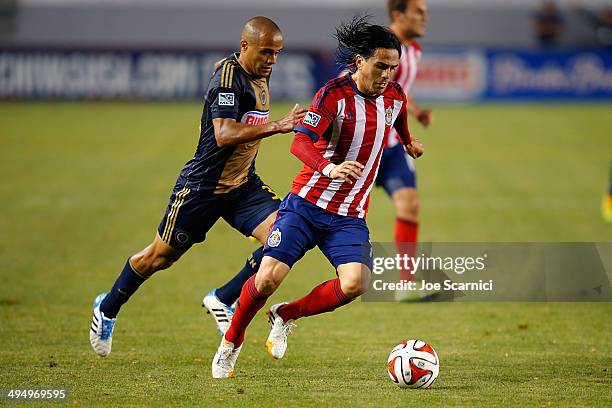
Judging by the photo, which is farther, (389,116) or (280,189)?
(280,189)

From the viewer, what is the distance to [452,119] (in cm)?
2853

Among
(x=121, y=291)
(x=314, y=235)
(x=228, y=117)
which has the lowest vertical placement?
(x=121, y=291)

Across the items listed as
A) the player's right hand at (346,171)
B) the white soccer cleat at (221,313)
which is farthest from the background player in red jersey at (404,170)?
the player's right hand at (346,171)

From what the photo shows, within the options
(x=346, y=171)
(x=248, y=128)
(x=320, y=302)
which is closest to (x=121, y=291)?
(x=320, y=302)

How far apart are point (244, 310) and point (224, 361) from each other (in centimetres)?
34

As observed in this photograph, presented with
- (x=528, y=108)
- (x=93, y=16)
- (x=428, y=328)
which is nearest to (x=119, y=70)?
(x=93, y=16)

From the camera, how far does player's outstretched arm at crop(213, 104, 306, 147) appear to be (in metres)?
6.32

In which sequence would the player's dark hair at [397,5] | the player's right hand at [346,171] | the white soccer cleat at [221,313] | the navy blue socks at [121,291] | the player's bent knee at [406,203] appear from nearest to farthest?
the player's right hand at [346,171], the navy blue socks at [121,291], the white soccer cleat at [221,313], the player's bent knee at [406,203], the player's dark hair at [397,5]

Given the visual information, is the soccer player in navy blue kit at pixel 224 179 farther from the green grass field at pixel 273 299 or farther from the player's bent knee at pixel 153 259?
the green grass field at pixel 273 299

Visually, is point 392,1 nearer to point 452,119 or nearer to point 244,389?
point 244,389

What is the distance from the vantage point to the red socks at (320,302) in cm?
663

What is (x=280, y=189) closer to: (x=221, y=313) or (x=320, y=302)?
(x=221, y=313)

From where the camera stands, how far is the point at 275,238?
6508 millimetres

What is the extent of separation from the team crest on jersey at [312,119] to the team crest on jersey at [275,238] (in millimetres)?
706
